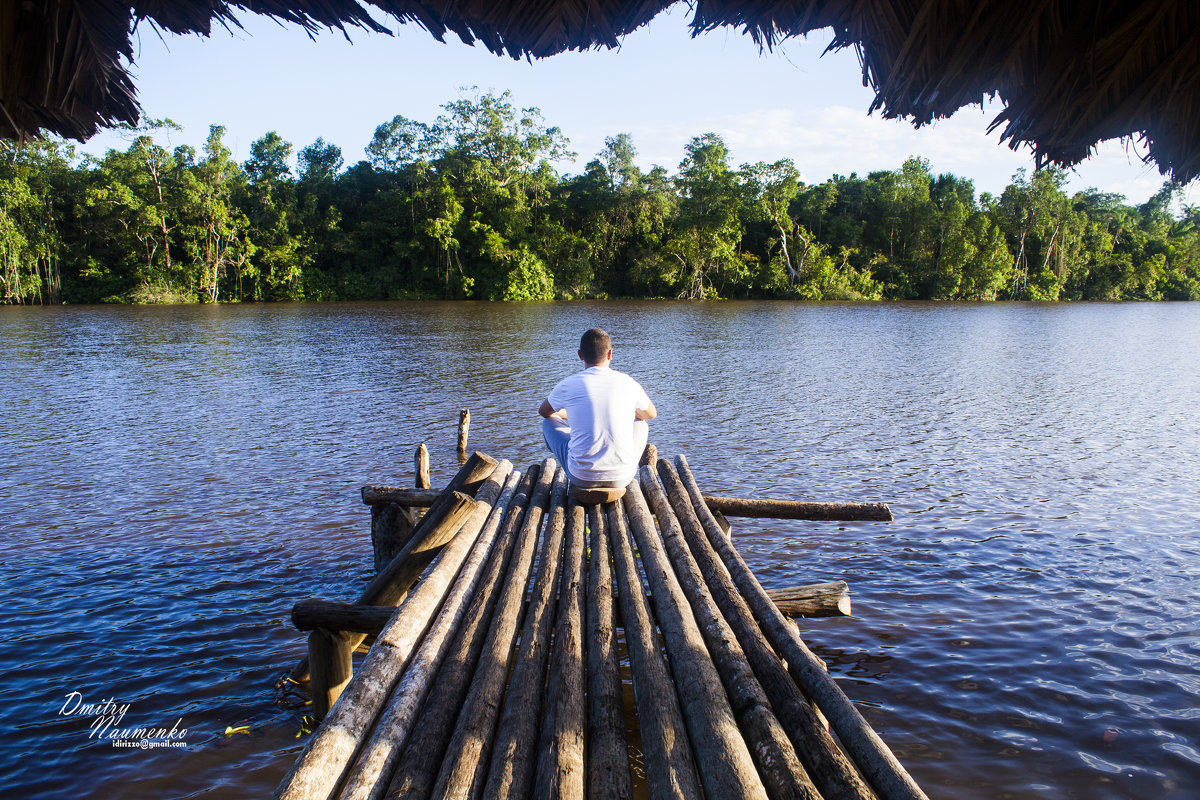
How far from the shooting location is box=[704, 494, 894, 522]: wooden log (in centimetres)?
641

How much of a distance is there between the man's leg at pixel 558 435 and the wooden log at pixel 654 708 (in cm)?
208

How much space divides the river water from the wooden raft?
1278mm

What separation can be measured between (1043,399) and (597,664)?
54.7ft

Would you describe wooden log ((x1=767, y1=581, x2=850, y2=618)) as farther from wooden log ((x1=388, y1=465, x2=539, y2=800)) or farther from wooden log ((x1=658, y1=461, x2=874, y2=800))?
wooden log ((x1=388, y1=465, x2=539, y2=800))

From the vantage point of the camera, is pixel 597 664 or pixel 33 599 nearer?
pixel 597 664

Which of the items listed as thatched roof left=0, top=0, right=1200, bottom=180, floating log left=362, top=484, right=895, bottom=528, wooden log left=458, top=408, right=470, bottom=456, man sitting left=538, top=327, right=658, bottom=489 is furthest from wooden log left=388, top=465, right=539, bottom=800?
wooden log left=458, top=408, right=470, bottom=456

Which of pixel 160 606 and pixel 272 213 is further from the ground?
pixel 272 213

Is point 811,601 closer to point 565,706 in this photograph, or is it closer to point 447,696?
point 565,706

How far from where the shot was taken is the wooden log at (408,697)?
8.18 feet

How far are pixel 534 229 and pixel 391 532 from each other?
192ft

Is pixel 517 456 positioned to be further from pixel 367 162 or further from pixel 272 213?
pixel 367 162

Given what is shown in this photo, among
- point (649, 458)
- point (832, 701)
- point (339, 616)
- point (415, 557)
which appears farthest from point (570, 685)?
point (649, 458)

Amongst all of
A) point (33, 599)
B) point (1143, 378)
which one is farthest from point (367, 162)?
point (33, 599)

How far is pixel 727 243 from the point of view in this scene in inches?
2424
